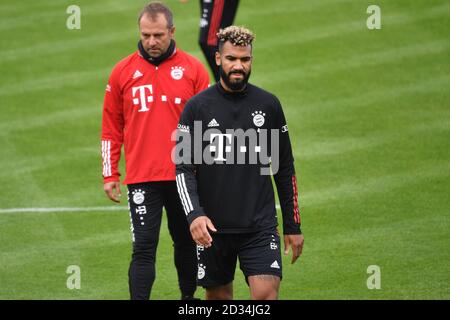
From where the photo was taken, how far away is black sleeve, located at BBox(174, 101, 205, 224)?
8.12 metres

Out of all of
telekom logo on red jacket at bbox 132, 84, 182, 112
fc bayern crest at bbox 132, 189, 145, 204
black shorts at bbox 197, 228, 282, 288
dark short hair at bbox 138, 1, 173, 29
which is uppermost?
dark short hair at bbox 138, 1, 173, 29

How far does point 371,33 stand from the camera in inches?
692

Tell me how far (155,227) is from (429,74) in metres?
8.12

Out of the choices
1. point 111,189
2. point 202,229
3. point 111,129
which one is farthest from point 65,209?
point 202,229

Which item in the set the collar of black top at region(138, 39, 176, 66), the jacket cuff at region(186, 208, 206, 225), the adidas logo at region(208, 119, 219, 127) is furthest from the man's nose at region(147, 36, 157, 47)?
the jacket cuff at region(186, 208, 206, 225)

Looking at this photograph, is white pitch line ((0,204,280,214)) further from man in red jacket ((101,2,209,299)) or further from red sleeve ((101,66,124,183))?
man in red jacket ((101,2,209,299))

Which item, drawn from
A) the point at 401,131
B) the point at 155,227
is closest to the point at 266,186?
the point at 155,227

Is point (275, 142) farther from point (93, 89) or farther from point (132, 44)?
point (132, 44)

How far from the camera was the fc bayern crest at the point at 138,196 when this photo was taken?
29.9ft

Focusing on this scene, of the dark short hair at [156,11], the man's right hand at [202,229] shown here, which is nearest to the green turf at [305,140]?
the man's right hand at [202,229]

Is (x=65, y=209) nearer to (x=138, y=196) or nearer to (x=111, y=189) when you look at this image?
(x=111, y=189)

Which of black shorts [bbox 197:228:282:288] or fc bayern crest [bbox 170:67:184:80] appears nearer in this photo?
black shorts [bbox 197:228:282:288]

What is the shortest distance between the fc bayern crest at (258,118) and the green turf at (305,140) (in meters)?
2.44

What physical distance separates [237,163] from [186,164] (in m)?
0.40
